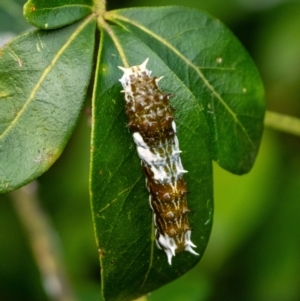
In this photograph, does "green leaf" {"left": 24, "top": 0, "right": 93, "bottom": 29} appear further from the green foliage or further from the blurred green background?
the blurred green background

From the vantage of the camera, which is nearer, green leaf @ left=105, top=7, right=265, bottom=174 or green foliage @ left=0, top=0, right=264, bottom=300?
green foliage @ left=0, top=0, right=264, bottom=300

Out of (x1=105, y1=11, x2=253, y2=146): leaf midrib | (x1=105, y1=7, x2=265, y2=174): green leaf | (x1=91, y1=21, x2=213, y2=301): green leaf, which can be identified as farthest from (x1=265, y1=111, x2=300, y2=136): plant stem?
(x1=91, y1=21, x2=213, y2=301): green leaf

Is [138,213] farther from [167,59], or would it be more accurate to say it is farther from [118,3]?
[118,3]

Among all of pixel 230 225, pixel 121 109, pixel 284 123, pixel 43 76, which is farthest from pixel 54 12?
pixel 230 225

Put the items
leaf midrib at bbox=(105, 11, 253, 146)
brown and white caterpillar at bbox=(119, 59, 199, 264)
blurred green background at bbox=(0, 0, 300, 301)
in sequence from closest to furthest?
brown and white caterpillar at bbox=(119, 59, 199, 264)
leaf midrib at bbox=(105, 11, 253, 146)
blurred green background at bbox=(0, 0, 300, 301)

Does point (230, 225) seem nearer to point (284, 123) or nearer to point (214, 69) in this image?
point (284, 123)
